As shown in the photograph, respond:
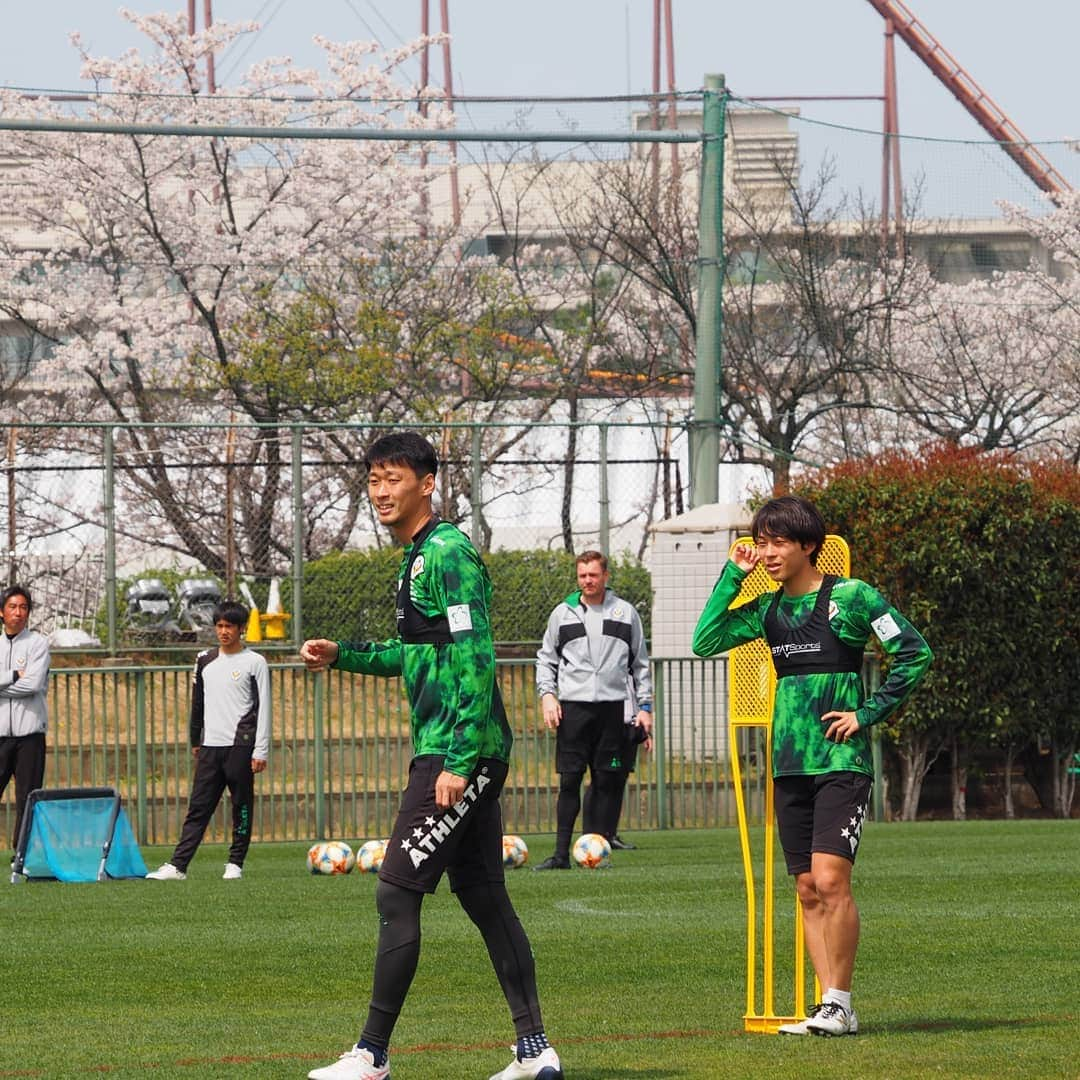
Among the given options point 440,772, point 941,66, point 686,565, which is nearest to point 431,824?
point 440,772

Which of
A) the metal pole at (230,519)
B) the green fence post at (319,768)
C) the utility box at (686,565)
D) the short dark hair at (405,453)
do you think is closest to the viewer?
the short dark hair at (405,453)

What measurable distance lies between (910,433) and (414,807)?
28.9 metres

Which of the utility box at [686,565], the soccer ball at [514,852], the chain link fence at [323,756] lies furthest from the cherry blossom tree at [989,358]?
the soccer ball at [514,852]

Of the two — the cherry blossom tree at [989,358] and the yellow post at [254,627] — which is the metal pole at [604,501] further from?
the cherry blossom tree at [989,358]

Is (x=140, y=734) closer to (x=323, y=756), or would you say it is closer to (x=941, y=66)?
(x=323, y=756)

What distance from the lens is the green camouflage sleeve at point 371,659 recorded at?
657 cm

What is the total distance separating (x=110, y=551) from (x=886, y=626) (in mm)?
15652

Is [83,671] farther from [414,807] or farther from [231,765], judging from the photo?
[414,807]

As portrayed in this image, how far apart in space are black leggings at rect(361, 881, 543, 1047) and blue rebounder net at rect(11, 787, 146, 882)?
336 inches

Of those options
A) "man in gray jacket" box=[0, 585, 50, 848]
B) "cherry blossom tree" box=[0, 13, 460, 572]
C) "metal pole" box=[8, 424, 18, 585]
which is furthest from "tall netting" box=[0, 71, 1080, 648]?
"man in gray jacket" box=[0, 585, 50, 848]

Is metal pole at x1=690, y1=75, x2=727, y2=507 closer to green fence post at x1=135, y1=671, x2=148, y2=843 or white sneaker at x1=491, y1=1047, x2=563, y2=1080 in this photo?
green fence post at x1=135, y1=671, x2=148, y2=843

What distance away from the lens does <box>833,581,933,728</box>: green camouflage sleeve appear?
23.6 feet

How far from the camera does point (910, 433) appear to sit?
3412 centimetres

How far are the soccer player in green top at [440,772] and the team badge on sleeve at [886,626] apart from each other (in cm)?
157
